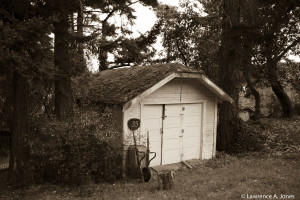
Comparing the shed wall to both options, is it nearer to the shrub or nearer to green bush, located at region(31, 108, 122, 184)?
the shrub

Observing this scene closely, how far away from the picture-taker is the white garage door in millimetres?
11086

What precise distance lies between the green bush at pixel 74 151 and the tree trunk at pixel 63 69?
3.53ft

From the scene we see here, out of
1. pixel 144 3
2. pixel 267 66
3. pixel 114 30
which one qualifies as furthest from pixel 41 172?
pixel 267 66

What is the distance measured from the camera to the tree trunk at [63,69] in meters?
8.98

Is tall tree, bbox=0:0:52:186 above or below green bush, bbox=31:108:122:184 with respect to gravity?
above

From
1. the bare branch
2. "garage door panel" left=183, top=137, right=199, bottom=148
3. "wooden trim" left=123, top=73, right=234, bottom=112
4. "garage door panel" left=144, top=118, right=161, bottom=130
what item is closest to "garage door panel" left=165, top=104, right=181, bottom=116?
"garage door panel" left=144, top=118, right=161, bottom=130

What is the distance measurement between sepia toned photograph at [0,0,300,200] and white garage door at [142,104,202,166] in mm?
44

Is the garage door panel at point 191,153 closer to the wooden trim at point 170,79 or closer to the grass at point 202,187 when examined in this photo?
the grass at point 202,187

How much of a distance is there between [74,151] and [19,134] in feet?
5.79

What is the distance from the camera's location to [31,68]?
6742 millimetres

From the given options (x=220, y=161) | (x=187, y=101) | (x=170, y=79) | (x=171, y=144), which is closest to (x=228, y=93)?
(x=187, y=101)

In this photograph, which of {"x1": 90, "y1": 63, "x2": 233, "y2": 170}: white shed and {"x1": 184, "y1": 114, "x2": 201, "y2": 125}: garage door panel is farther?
{"x1": 184, "y1": 114, "x2": 201, "y2": 125}: garage door panel

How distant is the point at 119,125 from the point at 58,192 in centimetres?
317

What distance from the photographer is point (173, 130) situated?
38.4 feet
